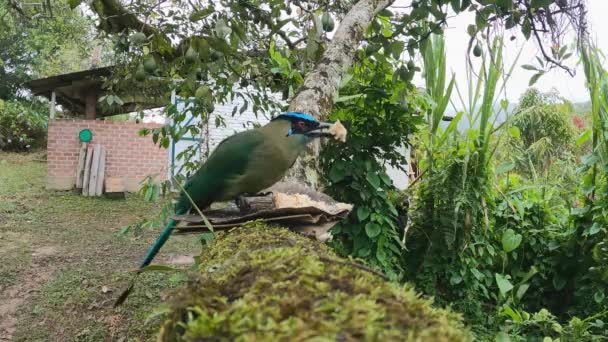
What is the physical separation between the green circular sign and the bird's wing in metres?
8.22

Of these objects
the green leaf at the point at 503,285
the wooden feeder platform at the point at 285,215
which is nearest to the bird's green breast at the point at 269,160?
the wooden feeder platform at the point at 285,215

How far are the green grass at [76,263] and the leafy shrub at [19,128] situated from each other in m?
6.60

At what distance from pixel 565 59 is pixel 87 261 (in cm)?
520

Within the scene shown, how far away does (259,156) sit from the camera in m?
2.04

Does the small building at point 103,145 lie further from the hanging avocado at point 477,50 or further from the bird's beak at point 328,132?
the hanging avocado at point 477,50

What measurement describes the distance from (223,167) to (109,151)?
328 inches

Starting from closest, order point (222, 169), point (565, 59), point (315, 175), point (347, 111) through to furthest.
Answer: point (222, 169) → point (315, 175) → point (565, 59) → point (347, 111)

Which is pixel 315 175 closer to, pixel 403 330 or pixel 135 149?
pixel 403 330

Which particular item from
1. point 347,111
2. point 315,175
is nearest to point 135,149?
point 347,111

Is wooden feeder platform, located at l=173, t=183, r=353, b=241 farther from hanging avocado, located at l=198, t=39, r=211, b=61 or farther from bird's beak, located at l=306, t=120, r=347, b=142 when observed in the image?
hanging avocado, located at l=198, t=39, r=211, b=61

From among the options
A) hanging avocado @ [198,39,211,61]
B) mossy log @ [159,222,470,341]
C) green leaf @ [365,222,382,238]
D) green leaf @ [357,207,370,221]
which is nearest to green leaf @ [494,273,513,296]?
green leaf @ [365,222,382,238]

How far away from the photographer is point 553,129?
9.22 metres

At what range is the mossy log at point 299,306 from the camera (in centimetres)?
62

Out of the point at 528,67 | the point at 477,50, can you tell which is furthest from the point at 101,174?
the point at 528,67
